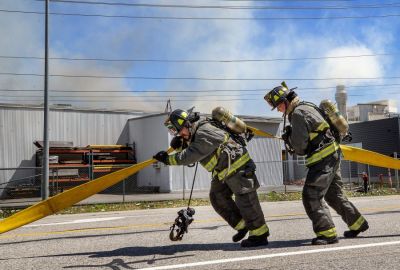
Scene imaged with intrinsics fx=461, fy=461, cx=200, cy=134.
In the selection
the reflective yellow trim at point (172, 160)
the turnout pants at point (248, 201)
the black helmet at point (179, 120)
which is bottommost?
the turnout pants at point (248, 201)

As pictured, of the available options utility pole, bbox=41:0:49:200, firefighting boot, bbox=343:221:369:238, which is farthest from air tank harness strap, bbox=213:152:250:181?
utility pole, bbox=41:0:49:200

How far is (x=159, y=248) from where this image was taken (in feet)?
19.0

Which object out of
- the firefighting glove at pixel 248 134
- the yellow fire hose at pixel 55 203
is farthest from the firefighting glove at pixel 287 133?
the yellow fire hose at pixel 55 203

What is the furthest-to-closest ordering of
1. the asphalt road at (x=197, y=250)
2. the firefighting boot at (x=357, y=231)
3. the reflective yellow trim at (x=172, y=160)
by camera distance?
1. the firefighting boot at (x=357, y=231)
2. the reflective yellow trim at (x=172, y=160)
3. the asphalt road at (x=197, y=250)

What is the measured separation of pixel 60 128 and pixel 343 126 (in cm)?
2255

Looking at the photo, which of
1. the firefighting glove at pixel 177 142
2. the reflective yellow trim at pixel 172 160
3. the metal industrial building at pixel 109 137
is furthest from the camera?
the metal industrial building at pixel 109 137

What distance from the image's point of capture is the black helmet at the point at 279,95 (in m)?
5.84

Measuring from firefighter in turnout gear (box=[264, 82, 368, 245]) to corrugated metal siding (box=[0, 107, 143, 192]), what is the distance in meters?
20.6

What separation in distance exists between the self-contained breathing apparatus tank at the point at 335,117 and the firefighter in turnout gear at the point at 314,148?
7cm

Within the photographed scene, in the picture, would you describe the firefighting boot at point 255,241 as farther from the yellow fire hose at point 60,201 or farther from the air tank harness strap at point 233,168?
the yellow fire hose at point 60,201

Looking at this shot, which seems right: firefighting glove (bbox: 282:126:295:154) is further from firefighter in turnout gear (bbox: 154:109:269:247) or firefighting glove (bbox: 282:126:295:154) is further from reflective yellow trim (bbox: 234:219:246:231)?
reflective yellow trim (bbox: 234:219:246:231)

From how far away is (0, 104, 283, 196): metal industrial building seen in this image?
24547mm

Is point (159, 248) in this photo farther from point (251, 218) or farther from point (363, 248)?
point (363, 248)

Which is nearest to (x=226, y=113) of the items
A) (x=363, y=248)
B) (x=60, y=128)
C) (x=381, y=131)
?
(x=363, y=248)
